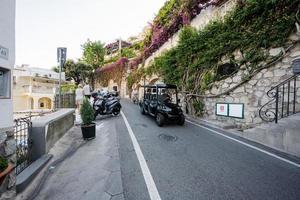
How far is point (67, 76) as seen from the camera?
3166cm

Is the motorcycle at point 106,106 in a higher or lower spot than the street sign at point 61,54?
lower

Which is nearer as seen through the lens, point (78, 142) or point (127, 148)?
point (127, 148)

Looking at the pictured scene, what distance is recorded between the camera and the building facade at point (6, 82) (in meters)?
2.16

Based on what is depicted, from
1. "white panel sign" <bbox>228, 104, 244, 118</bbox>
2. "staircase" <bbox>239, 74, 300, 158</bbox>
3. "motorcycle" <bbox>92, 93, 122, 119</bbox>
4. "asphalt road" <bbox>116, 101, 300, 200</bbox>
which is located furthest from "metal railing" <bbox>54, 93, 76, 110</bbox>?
"staircase" <bbox>239, 74, 300, 158</bbox>

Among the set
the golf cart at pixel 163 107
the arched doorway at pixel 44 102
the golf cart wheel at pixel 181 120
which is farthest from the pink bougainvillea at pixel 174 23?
the arched doorway at pixel 44 102

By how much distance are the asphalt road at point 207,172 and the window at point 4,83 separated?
2.17 metres

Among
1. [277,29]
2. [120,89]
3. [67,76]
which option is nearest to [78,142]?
[277,29]

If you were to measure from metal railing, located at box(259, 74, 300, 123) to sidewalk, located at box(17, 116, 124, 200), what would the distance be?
185 inches

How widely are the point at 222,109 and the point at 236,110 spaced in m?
0.75

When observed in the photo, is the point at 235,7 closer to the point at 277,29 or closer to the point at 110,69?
the point at 277,29

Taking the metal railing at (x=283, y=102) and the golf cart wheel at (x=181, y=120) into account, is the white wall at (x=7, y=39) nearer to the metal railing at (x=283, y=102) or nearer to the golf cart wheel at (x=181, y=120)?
the metal railing at (x=283, y=102)

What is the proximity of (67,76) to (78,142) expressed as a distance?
29.9 meters

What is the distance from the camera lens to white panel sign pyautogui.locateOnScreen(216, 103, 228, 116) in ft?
25.6

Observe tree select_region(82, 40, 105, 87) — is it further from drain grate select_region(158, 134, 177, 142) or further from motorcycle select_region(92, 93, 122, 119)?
drain grate select_region(158, 134, 177, 142)
